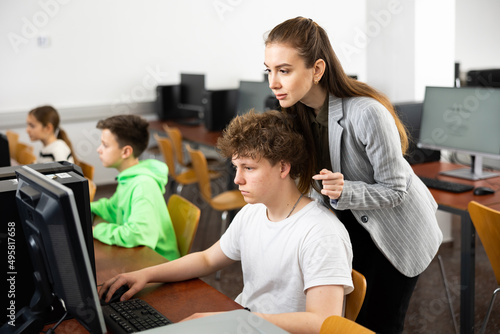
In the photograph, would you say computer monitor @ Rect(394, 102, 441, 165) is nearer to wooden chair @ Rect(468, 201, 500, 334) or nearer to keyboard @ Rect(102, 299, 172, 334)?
wooden chair @ Rect(468, 201, 500, 334)

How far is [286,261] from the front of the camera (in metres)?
1.52

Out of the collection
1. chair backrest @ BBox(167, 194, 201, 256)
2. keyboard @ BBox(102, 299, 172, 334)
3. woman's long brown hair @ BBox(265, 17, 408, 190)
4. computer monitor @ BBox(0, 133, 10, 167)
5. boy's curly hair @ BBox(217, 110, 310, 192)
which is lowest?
chair backrest @ BBox(167, 194, 201, 256)

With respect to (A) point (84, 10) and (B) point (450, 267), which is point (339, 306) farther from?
(A) point (84, 10)

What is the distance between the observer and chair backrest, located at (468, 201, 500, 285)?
6.94 ft

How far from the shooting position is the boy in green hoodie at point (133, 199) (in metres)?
2.05

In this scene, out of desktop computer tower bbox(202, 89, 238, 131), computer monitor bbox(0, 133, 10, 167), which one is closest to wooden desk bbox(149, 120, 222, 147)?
desktop computer tower bbox(202, 89, 238, 131)

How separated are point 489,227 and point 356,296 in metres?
0.92

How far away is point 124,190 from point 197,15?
4.59 meters

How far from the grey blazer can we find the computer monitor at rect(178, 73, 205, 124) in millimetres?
4207

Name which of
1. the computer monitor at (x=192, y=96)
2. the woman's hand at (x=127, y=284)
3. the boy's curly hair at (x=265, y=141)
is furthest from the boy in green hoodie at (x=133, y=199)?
the computer monitor at (x=192, y=96)

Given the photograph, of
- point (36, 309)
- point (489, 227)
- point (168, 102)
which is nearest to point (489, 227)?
point (489, 227)

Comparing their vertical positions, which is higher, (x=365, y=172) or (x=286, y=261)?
(x=365, y=172)

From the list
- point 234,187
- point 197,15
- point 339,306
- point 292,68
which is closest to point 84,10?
point 197,15

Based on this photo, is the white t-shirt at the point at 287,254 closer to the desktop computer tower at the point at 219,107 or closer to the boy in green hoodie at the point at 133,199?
the boy in green hoodie at the point at 133,199
